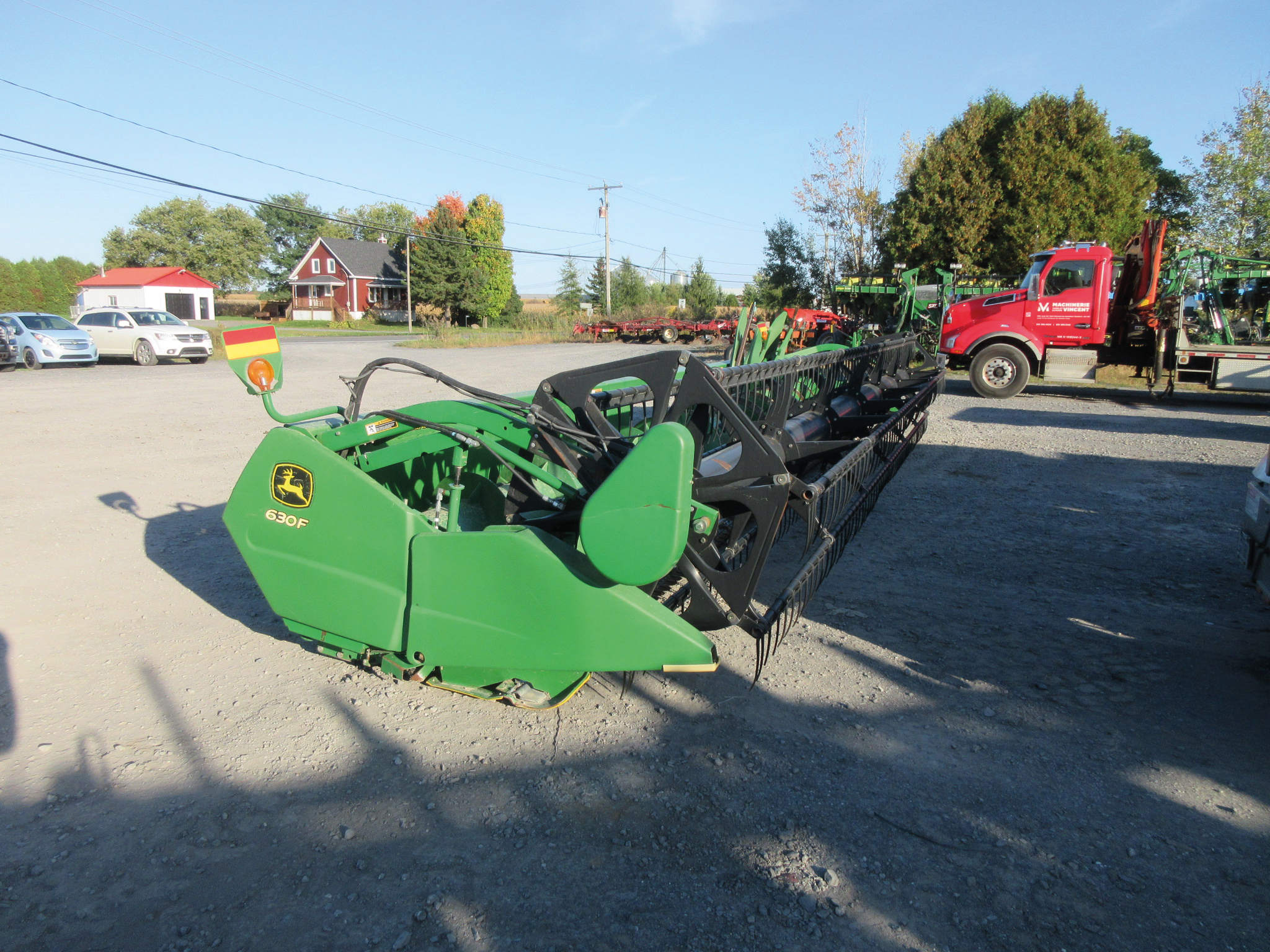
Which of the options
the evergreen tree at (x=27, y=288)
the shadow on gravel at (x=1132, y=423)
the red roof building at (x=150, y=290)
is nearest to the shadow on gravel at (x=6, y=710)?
the shadow on gravel at (x=1132, y=423)

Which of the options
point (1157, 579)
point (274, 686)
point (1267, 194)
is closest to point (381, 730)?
point (274, 686)

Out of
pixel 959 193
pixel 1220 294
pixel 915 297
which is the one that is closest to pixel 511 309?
pixel 959 193

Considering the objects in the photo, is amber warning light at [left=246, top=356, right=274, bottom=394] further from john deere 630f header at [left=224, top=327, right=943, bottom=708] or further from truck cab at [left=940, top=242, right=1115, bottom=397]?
truck cab at [left=940, top=242, right=1115, bottom=397]

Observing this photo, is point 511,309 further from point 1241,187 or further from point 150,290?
point 1241,187

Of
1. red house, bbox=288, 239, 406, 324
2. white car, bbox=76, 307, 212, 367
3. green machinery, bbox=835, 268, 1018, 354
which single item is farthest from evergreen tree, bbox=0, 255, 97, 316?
green machinery, bbox=835, 268, 1018, 354

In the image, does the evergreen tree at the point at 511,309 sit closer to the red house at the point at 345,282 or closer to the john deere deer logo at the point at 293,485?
the red house at the point at 345,282

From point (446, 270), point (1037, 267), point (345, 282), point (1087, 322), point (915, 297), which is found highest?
point (446, 270)

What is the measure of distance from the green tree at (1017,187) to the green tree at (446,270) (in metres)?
33.7

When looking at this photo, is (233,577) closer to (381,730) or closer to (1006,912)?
(381,730)

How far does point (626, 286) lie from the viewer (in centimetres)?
5378

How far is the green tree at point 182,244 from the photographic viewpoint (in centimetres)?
6681

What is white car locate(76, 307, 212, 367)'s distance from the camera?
19500mm

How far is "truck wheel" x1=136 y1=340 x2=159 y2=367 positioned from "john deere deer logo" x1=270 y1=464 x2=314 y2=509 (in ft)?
63.4

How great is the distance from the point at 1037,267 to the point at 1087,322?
140 centimetres
